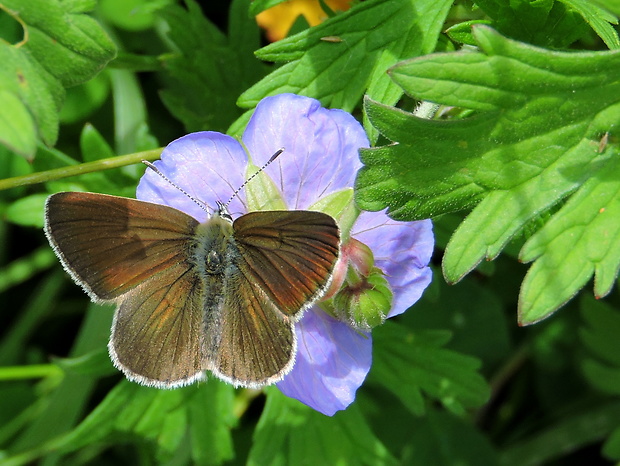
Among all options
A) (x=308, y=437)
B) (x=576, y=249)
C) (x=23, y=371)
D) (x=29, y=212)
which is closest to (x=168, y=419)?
(x=308, y=437)

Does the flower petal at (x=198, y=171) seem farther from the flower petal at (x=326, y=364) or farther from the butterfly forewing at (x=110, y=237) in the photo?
the flower petal at (x=326, y=364)

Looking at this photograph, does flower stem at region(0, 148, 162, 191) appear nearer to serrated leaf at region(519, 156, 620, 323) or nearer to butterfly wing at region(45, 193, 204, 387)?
butterfly wing at region(45, 193, 204, 387)

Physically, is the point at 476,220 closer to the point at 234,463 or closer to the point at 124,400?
the point at 124,400

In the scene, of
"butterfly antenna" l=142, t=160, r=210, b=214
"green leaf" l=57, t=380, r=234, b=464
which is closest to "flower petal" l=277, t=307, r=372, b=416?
"butterfly antenna" l=142, t=160, r=210, b=214

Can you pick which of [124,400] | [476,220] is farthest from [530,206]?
[124,400]

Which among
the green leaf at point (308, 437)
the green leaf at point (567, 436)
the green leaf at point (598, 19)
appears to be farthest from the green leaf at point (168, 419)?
the green leaf at point (598, 19)
